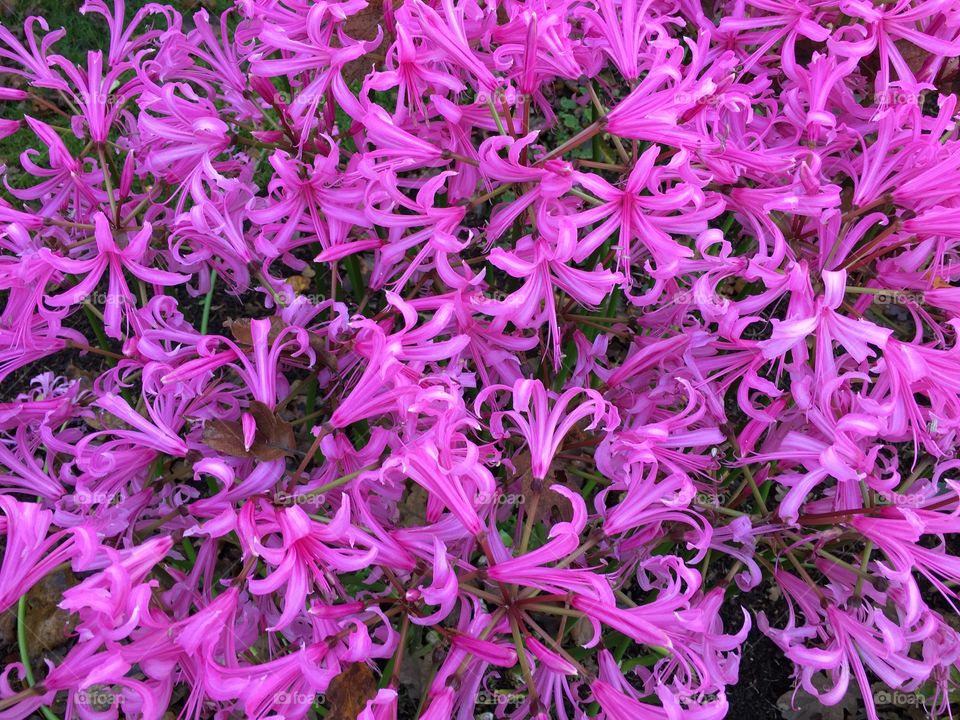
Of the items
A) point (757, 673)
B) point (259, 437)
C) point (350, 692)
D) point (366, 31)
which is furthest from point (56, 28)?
point (757, 673)

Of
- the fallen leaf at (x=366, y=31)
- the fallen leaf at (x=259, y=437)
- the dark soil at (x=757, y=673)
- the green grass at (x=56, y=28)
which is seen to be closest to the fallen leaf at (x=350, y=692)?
the fallen leaf at (x=259, y=437)

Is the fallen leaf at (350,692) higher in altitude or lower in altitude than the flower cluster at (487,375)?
lower

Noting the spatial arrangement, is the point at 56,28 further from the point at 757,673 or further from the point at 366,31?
the point at 757,673

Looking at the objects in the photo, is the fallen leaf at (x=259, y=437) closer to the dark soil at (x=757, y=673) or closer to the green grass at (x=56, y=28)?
the dark soil at (x=757, y=673)

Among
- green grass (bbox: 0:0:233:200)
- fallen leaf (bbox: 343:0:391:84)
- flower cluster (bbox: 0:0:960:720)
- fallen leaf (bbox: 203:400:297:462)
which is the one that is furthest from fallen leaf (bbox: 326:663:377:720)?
green grass (bbox: 0:0:233:200)

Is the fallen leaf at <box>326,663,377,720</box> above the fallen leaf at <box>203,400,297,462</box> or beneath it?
beneath

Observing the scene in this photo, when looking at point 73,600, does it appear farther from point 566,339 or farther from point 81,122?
point 566,339

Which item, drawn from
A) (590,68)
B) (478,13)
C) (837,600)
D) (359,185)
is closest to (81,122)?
(359,185)

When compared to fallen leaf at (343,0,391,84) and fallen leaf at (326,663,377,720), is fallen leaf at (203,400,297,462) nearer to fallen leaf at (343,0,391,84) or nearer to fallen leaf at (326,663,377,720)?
fallen leaf at (326,663,377,720)
